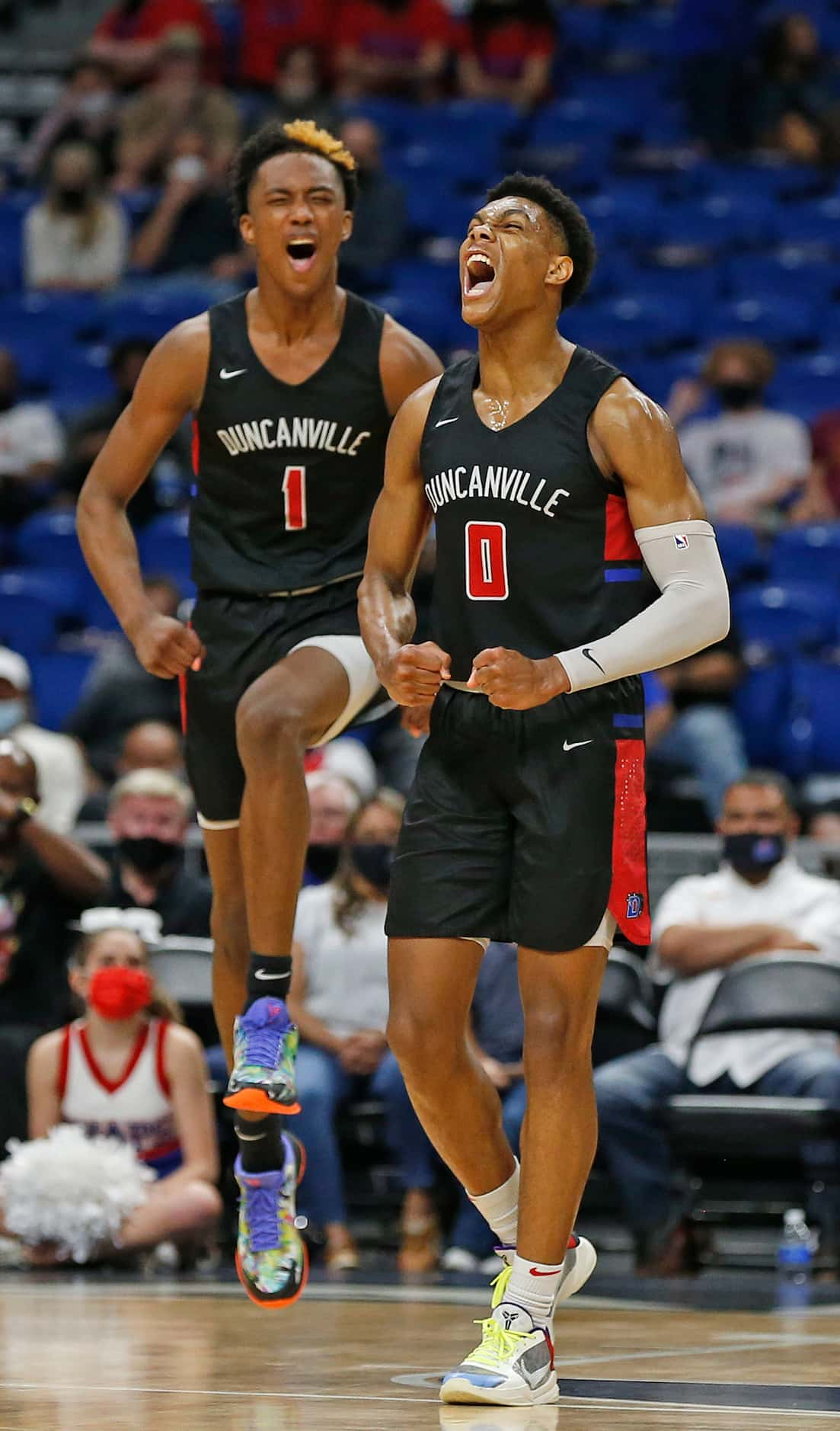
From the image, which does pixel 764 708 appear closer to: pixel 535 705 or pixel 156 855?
pixel 156 855

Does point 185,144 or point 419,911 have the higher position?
point 185,144

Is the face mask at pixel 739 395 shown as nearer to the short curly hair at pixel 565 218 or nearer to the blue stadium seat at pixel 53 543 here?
the blue stadium seat at pixel 53 543

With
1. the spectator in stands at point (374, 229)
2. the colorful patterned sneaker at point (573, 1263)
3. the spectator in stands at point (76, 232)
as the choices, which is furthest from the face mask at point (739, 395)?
the colorful patterned sneaker at point (573, 1263)

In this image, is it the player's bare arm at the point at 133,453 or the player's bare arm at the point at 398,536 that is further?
the player's bare arm at the point at 133,453

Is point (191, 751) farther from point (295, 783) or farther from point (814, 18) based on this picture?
point (814, 18)

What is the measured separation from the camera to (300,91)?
14.6 metres

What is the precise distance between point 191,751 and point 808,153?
32.9 ft

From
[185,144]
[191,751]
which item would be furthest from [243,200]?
[185,144]

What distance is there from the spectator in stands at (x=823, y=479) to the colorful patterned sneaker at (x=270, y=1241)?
641 cm

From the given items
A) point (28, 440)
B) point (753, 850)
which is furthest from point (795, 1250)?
point (28, 440)

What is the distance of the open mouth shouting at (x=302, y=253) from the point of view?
5504mm

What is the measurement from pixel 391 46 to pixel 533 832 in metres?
11.7

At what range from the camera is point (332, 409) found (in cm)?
561

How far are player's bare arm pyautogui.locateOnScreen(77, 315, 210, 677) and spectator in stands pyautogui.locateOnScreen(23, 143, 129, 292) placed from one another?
28.5 ft
